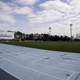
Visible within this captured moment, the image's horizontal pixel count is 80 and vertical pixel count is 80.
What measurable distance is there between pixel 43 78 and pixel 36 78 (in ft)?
1.06

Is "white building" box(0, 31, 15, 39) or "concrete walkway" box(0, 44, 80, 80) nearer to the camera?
"concrete walkway" box(0, 44, 80, 80)

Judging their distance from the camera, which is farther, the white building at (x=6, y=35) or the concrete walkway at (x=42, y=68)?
the white building at (x=6, y=35)

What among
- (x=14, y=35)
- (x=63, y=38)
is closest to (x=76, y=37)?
(x=63, y=38)

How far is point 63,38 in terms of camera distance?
136 meters

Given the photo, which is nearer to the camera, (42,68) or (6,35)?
(42,68)

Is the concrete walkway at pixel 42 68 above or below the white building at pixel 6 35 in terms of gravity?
below

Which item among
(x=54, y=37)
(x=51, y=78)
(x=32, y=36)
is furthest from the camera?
(x=32, y=36)

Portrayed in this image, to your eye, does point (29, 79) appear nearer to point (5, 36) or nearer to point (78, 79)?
point (78, 79)

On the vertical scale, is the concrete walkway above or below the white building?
below

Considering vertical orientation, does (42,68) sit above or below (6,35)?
below

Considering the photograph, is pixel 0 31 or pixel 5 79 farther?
pixel 0 31

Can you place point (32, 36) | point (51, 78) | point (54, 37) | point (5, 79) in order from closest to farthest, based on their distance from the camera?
point (5, 79)
point (51, 78)
point (54, 37)
point (32, 36)

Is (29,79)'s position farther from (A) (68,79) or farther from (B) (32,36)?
(B) (32,36)

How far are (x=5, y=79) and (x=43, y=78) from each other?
174 cm
